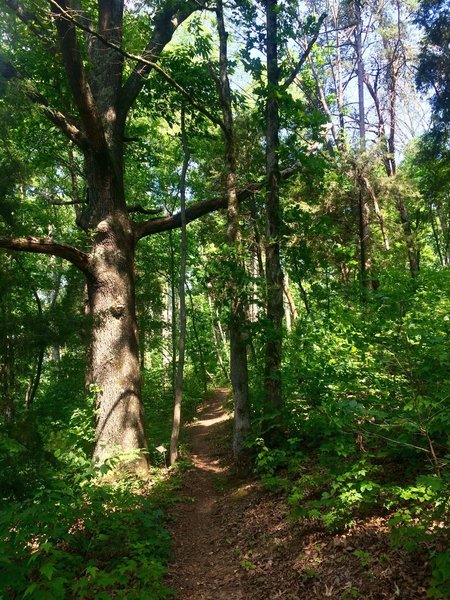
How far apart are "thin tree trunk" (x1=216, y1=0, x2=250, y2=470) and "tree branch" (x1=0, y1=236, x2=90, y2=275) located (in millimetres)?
2795

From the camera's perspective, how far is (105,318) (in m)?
7.57

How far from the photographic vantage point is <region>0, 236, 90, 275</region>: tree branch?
21.5ft

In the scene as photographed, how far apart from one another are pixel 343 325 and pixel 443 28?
483 inches

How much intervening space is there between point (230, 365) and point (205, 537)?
10.1ft

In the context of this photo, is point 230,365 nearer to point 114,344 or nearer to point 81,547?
point 114,344

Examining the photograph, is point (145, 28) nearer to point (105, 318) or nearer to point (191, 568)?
point (105, 318)

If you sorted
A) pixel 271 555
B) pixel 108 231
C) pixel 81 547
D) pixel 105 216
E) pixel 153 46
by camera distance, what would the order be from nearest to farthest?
1. pixel 81 547
2. pixel 271 555
3. pixel 108 231
4. pixel 105 216
5. pixel 153 46

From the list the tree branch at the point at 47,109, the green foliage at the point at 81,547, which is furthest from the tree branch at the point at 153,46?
the green foliage at the point at 81,547

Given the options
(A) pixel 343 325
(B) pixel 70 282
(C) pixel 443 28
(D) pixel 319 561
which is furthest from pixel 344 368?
(C) pixel 443 28

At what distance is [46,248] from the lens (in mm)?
7082

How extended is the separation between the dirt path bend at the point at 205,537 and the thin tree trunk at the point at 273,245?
4.94 feet

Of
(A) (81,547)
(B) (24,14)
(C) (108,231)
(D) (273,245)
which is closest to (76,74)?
(B) (24,14)

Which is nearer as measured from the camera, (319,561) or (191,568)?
(319,561)

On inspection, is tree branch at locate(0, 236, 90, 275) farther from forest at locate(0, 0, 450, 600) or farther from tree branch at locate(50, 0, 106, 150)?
tree branch at locate(50, 0, 106, 150)
